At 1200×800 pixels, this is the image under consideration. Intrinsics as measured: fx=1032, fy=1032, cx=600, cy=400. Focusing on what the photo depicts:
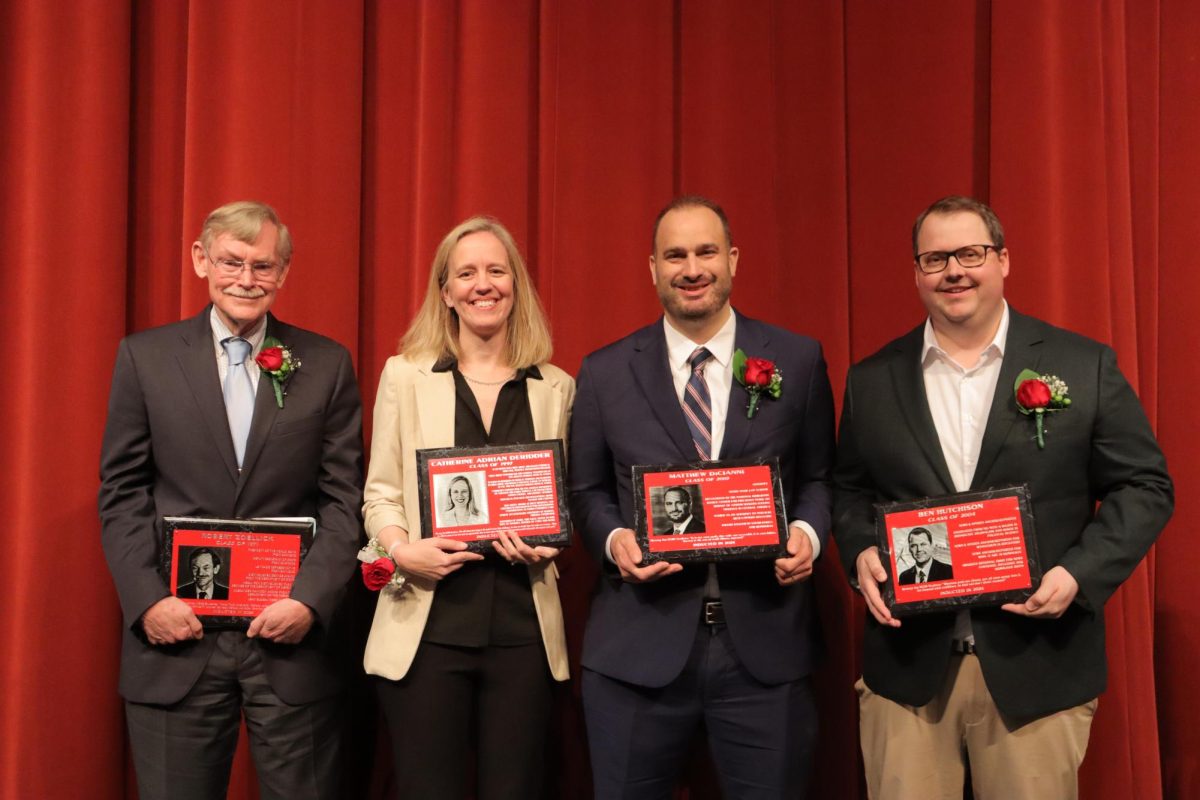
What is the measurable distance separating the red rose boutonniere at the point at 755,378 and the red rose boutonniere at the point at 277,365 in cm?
124

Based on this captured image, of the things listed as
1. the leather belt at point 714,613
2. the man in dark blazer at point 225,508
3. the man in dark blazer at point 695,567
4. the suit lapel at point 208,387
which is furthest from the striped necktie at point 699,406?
the suit lapel at point 208,387

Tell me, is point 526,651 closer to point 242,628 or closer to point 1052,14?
point 242,628

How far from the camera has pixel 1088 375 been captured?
2635mm

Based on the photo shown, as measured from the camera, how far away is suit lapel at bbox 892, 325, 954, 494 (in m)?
2.65

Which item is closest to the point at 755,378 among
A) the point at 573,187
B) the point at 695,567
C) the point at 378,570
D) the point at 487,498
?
the point at 695,567

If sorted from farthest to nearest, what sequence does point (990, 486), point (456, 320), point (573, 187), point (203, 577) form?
point (573, 187) < point (456, 320) < point (203, 577) < point (990, 486)

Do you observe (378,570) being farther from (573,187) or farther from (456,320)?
(573,187)

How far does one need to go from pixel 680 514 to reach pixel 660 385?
41 cm

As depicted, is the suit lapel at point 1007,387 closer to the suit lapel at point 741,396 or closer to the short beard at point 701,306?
the suit lapel at point 741,396

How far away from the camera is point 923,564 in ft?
8.22

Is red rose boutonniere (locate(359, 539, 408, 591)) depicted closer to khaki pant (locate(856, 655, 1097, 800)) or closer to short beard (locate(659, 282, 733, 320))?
short beard (locate(659, 282, 733, 320))

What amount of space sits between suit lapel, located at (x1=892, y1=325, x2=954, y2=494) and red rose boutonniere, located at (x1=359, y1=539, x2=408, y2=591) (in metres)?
1.38

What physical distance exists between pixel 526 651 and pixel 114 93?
233 centimetres

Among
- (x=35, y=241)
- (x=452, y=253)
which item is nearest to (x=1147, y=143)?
(x=452, y=253)
